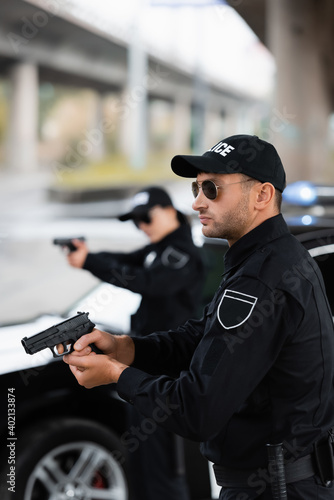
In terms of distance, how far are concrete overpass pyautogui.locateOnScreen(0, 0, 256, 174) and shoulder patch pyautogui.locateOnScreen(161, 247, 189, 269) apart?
22.2 meters

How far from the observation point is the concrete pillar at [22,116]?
31.0 metres

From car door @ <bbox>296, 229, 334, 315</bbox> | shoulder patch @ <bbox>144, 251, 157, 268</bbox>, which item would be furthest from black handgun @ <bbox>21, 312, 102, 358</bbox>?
shoulder patch @ <bbox>144, 251, 157, 268</bbox>

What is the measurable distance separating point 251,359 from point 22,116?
32.6 metres

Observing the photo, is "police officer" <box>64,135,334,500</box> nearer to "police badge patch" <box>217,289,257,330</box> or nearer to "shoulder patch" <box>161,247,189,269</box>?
"police badge patch" <box>217,289,257,330</box>

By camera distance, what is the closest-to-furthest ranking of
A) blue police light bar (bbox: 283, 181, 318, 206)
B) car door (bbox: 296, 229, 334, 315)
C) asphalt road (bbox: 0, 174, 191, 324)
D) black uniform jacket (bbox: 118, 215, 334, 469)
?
1. black uniform jacket (bbox: 118, 215, 334, 469)
2. car door (bbox: 296, 229, 334, 315)
3. blue police light bar (bbox: 283, 181, 318, 206)
4. asphalt road (bbox: 0, 174, 191, 324)

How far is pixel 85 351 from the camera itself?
1700 millimetres

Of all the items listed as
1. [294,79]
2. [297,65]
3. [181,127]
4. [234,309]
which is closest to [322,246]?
[234,309]

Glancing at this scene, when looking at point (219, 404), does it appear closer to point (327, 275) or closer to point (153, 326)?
point (327, 275)

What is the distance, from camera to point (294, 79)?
1738 cm

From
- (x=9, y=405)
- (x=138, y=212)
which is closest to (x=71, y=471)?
(x=9, y=405)

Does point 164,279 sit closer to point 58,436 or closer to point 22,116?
point 58,436

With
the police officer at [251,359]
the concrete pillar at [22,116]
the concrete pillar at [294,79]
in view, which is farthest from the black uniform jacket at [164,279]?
the concrete pillar at [22,116]

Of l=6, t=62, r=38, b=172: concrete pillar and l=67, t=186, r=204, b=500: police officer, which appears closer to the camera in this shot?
l=67, t=186, r=204, b=500: police officer

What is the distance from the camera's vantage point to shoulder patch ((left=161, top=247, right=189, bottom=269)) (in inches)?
135
